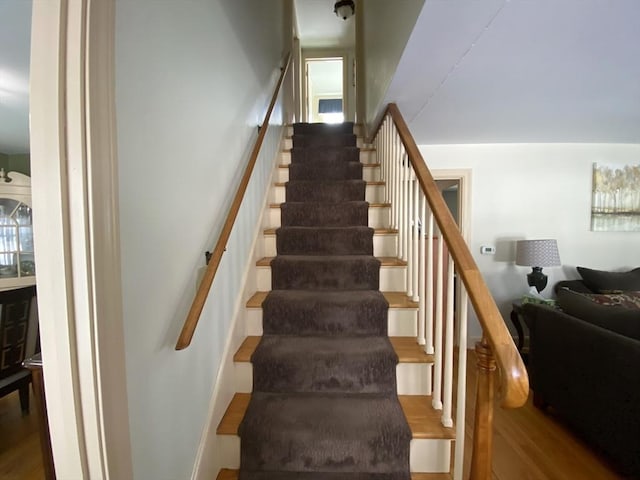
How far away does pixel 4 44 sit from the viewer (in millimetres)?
1398

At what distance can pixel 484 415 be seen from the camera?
2.69ft

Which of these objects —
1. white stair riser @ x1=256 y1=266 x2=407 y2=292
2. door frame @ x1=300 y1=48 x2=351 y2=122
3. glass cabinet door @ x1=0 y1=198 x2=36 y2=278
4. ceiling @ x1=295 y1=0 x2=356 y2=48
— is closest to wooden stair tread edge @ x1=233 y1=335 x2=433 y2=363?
white stair riser @ x1=256 y1=266 x2=407 y2=292

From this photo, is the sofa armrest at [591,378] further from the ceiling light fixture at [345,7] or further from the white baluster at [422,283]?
the ceiling light fixture at [345,7]

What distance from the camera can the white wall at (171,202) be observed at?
743mm

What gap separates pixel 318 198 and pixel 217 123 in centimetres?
130

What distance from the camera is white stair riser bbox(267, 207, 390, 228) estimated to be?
2.29 metres

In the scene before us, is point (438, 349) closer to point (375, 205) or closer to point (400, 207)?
point (400, 207)

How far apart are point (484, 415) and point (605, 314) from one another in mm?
1545

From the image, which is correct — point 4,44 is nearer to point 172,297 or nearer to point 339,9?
point 172,297

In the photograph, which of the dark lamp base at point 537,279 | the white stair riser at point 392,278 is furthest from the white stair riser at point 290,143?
the dark lamp base at point 537,279

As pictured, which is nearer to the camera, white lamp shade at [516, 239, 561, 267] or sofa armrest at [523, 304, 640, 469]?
sofa armrest at [523, 304, 640, 469]

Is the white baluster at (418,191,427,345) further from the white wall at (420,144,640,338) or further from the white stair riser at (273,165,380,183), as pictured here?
the white wall at (420,144,640,338)

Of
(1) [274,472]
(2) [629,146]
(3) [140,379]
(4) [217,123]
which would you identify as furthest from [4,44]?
(2) [629,146]

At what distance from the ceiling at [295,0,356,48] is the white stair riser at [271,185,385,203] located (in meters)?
3.37
